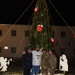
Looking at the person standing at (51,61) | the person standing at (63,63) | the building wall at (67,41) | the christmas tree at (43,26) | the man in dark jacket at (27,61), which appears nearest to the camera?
the man in dark jacket at (27,61)

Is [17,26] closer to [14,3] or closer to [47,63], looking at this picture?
[14,3]

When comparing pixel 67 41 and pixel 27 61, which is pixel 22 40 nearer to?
pixel 67 41

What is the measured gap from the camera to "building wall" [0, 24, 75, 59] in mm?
57812

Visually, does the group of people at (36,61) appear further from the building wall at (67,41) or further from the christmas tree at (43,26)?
the building wall at (67,41)

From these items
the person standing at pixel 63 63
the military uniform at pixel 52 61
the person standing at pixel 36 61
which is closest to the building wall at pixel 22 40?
the person standing at pixel 63 63

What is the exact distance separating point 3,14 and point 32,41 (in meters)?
30.9

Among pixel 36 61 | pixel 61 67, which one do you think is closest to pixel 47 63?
pixel 36 61

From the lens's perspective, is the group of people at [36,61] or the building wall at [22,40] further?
the building wall at [22,40]

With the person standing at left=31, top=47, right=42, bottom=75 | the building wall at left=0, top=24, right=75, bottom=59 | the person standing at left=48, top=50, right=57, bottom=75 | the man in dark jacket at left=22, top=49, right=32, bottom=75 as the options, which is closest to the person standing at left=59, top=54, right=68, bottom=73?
the person standing at left=48, top=50, right=57, bottom=75

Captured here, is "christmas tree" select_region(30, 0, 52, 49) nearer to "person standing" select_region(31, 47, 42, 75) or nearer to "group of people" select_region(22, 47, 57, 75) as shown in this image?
"group of people" select_region(22, 47, 57, 75)

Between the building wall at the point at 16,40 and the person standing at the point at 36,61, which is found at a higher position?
the building wall at the point at 16,40

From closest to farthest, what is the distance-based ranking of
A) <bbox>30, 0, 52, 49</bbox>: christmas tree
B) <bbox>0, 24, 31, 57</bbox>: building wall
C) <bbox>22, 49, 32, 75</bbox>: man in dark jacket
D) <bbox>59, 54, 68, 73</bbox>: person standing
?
<bbox>22, 49, 32, 75</bbox>: man in dark jacket
<bbox>59, 54, 68, 73</bbox>: person standing
<bbox>30, 0, 52, 49</bbox>: christmas tree
<bbox>0, 24, 31, 57</bbox>: building wall

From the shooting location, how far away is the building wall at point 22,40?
57.8 meters

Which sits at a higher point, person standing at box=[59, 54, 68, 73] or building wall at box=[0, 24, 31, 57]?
building wall at box=[0, 24, 31, 57]
